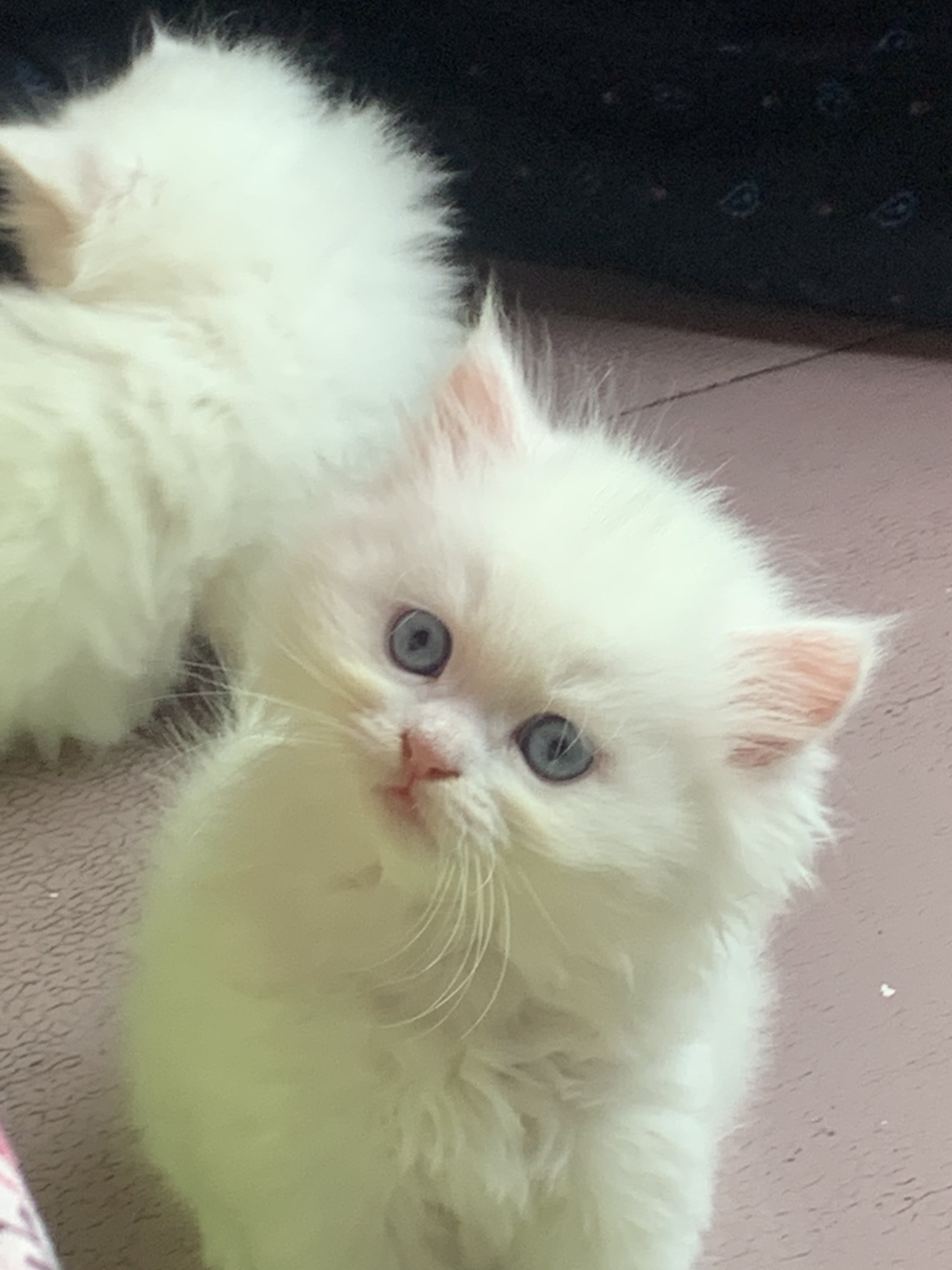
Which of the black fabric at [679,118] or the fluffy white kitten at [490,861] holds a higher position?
the black fabric at [679,118]

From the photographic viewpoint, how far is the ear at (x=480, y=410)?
690mm

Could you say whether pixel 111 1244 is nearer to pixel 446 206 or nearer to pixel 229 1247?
pixel 229 1247

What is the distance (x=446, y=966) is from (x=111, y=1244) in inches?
16.8

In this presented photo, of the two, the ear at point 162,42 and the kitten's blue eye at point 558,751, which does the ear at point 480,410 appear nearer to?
the kitten's blue eye at point 558,751

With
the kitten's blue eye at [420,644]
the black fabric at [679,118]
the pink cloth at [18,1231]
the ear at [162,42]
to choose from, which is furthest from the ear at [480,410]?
the black fabric at [679,118]

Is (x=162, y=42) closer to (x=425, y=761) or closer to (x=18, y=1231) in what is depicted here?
(x=425, y=761)

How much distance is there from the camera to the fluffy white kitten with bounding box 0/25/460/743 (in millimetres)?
1055

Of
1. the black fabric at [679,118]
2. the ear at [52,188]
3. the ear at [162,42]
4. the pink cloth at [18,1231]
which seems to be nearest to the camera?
the pink cloth at [18,1231]

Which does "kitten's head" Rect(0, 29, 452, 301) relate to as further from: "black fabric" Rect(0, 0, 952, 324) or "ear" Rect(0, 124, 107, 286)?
"black fabric" Rect(0, 0, 952, 324)

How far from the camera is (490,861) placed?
1.92 feet

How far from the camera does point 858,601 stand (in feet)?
4.30

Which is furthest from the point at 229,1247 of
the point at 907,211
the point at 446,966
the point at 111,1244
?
the point at 907,211

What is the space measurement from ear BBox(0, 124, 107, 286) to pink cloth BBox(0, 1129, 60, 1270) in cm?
74

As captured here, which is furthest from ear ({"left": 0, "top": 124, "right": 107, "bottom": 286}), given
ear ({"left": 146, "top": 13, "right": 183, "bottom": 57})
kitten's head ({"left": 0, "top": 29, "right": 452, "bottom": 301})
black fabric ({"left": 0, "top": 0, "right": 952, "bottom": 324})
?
black fabric ({"left": 0, "top": 0, "right": 952, "bottom": 324})
